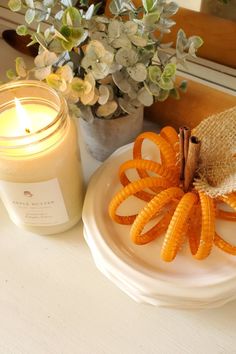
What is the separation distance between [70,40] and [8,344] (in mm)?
250

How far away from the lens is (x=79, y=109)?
0.35 meters

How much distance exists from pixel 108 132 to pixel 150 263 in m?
A: 0.14

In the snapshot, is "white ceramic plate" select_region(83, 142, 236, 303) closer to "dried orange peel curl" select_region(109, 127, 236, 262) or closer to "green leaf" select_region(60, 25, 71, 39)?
"dried orange peel curl" select_region(109, 127, 236, 262)

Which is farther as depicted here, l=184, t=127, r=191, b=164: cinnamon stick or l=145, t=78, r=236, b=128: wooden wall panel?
l=145, t=78, r=236, b=128: wooden wall panel

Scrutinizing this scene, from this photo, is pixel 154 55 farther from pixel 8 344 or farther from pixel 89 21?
pixel 8 344

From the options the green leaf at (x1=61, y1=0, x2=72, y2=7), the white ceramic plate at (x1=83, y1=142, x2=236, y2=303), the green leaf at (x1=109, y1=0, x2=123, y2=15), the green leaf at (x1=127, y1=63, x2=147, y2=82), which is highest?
the green leaf at (x1=61, y1=0, x2=72, y2=7)

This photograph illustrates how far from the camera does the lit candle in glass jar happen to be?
297 mm

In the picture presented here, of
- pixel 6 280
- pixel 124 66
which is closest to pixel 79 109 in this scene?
pixel 124 66

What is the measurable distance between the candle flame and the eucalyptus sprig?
0.03 m

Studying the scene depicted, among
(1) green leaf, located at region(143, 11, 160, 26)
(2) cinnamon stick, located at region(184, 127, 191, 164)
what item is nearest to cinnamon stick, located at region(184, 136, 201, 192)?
(2) cinnamon stick, located at region(184, 127, 191, 164)

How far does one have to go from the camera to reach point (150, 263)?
0.32 m

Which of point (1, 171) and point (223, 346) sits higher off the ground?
point (1, 171)

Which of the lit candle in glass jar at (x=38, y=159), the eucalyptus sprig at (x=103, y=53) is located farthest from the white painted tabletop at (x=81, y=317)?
the eucalyptus sprig at (x=103, y=53)

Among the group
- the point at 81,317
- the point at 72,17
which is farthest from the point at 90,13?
the point at 81,317
